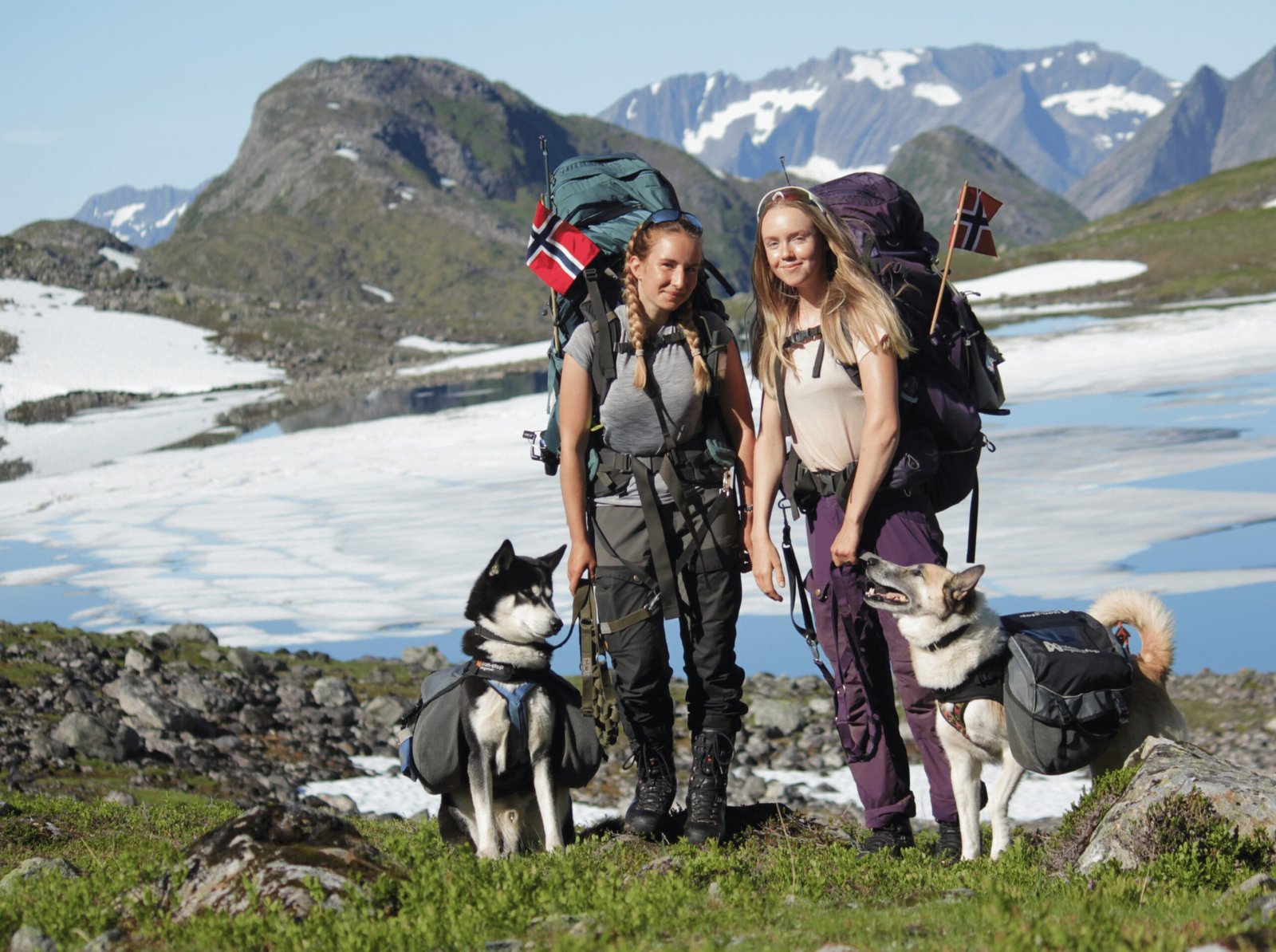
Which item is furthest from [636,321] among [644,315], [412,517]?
[412,517]

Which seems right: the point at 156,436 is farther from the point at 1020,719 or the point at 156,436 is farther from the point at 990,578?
the point at 1020,719

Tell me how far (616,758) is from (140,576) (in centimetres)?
1432

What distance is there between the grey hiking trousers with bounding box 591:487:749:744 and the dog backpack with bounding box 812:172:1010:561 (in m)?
1.13

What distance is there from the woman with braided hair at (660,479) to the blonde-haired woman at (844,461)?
0.26m

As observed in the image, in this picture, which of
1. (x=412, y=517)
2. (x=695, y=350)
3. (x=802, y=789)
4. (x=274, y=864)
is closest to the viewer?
(x=274, y=864)

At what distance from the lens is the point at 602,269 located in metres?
7.51

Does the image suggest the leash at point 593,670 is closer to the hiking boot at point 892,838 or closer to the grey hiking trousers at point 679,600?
the grey hiking trousers at point 679,600

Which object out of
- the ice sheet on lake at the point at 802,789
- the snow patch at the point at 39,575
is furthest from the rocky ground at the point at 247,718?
the snow patch at the point at 39,575

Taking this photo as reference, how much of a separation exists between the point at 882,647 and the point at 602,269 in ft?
9.50

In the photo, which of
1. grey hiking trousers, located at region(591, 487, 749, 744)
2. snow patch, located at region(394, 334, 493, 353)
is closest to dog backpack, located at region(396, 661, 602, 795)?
grey hiking trousers, located at region(591, 487, 749, 744)

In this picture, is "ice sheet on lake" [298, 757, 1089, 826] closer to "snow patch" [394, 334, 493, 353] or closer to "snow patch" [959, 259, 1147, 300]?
"snow patch" [959, 259, 1147, 300]

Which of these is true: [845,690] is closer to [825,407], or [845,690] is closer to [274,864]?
[825,407]

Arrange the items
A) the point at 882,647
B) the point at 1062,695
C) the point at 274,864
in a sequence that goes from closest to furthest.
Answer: the point at 274,864 → the point at 1062,695 → the point at 882,647

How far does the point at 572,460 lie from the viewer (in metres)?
7.27
